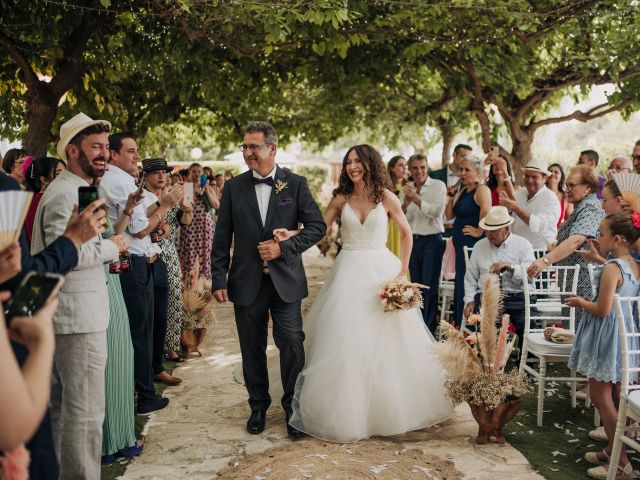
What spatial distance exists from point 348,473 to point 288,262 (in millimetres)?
1479

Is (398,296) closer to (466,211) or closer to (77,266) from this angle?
(77,266)

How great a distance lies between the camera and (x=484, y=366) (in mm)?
4602

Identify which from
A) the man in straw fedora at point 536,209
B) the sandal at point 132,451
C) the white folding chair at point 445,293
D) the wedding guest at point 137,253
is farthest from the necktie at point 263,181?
the white folding chair at point 445,293

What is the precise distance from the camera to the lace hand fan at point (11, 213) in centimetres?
212

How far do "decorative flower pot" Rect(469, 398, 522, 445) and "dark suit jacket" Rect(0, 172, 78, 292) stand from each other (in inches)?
115

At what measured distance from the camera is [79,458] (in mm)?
3594

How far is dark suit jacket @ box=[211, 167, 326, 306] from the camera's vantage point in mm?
4711

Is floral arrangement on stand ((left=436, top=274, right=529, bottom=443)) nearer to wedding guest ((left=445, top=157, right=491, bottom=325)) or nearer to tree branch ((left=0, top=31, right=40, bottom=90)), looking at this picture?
wedding guest ((left=445, top=157, right=491, bottom=325))

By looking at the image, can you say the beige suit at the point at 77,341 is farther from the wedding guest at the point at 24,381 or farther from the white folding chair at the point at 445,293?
the white folding chair at the point at 445,293

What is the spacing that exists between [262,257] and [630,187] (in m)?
2.74

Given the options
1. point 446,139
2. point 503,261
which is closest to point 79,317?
point 503,261

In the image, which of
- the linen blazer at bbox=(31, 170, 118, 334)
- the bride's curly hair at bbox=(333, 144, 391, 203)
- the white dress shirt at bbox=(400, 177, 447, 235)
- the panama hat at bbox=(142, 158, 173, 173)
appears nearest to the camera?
the linen blazer at bbox=(31, 170, 118, 334)

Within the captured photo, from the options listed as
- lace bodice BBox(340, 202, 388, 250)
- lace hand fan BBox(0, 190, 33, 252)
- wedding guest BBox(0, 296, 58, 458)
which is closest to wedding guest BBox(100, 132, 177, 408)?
lace bodice BBox(340, 202, 388, 250)

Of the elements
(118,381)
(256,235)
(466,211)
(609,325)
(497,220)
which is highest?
(466,211)
